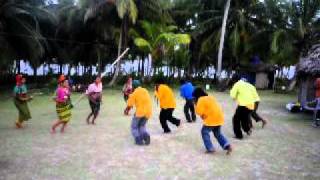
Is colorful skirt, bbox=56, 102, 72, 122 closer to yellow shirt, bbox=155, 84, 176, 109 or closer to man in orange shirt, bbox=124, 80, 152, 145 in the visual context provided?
man in orange shirt, bbox=124, 80, 152, 145

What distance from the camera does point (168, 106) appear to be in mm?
11977

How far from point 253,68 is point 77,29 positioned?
1254 centimetres

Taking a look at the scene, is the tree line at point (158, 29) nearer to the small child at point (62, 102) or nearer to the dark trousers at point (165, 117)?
the small child at point (62, 102)

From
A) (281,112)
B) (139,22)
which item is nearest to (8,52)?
(139,22)

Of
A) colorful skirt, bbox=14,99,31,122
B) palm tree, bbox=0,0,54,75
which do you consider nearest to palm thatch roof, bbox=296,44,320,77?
colorful skirt, bbox=14,99,31,122

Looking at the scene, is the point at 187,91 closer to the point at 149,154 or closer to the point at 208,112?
the point at 208,112

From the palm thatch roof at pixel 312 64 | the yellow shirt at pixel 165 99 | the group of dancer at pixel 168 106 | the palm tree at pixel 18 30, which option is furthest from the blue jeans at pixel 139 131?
the palm tree at pixel 18 30

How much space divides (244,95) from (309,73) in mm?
7696

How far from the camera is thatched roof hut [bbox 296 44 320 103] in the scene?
57.7 feet

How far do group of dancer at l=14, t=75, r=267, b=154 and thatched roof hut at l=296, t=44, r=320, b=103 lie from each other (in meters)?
5.08

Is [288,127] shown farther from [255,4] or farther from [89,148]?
[255,4]

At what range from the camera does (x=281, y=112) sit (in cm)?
1823

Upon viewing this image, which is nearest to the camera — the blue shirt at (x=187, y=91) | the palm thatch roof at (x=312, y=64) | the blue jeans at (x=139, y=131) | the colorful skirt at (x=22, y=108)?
the blue jeans at (x=139, y=131)

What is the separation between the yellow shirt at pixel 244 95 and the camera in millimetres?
11406
